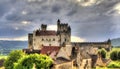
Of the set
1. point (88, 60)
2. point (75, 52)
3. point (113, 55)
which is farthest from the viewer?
point (113, 55)

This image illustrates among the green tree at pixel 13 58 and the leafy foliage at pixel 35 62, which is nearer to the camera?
the leafy foliage at pixel 35 62

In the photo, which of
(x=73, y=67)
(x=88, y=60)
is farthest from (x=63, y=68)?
(x=88, y=60)

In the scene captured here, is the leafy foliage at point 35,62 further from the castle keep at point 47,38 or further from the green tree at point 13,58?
the castle keep at point 47,38

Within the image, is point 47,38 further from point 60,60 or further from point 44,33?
point 60,60

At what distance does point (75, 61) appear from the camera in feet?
357

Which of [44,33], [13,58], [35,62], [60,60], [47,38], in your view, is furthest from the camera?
[44,33]

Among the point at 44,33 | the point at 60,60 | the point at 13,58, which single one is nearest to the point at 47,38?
the point at 44,33

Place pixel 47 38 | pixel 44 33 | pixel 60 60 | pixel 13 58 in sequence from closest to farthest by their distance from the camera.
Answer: pixel 60 60, pixel 13 58, pixel 47 38, pixel 44 33

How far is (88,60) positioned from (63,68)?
74.4 feet

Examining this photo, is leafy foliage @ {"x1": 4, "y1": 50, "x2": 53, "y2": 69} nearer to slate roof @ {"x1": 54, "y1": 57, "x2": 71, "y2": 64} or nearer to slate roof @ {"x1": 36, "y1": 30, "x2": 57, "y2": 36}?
slate roof @ {"x1": 54, "y1": 57, "x2": 71, "y2": 64}

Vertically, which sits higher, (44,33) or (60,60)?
(44,33)

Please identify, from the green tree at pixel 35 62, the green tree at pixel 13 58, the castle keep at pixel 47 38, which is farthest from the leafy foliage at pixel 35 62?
the castle keep at pixel 47 38

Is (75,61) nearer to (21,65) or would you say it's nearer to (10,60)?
(21,65)

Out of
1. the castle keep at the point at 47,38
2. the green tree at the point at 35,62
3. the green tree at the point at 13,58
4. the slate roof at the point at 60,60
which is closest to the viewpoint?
the green tree at the point at 35,62
